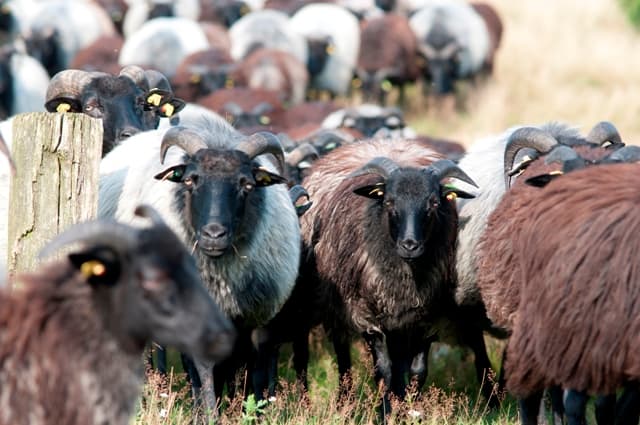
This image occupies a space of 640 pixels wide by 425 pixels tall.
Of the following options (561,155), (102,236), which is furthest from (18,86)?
(102,236)

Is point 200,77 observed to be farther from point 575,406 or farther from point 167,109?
point 575,406

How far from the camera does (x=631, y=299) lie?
19.9 feet

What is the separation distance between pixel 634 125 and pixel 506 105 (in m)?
3.13

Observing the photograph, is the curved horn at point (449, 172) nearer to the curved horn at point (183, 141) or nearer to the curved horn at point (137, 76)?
the curved horn at point (183, 141)

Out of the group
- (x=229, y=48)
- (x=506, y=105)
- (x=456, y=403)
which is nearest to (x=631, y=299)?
(x=456, y=403)

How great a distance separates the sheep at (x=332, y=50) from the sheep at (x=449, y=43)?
1507 mm

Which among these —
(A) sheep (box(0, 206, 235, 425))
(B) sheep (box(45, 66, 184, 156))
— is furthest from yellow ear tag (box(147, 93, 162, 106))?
(A) sheep (box(0, 206, 235, 425))

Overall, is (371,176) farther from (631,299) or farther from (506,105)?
(506,105)

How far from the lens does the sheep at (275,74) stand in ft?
74.9

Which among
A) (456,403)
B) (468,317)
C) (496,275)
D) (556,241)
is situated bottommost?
(456,403)

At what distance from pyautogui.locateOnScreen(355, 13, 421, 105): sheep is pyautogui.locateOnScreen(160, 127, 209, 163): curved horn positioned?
17.7 meters

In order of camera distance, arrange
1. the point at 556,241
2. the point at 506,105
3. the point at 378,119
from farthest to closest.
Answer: the point at 506,105, the point at 378,119, the point at 556,241

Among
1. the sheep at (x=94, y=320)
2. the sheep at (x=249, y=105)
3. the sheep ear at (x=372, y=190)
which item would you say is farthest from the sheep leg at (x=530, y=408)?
the sheep at (x=249, y=105)

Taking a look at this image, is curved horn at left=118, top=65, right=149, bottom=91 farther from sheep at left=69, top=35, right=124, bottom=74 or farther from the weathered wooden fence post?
sheep at left=69, top=35, right=124, bottom=74
